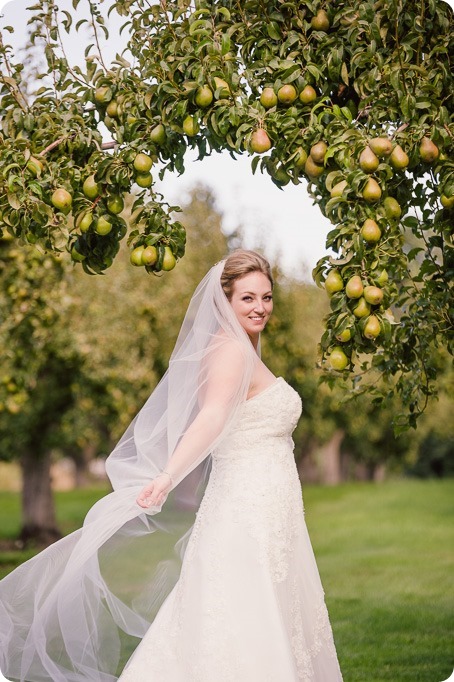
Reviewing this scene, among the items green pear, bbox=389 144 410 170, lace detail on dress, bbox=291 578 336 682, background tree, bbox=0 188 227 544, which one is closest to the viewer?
green pear, bbox=389 144 410 170

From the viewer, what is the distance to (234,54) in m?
4.81

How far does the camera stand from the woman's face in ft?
17.1

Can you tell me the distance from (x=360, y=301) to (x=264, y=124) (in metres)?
1.05

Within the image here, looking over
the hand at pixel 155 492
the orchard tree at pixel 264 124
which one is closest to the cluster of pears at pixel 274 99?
the orchard tree at pixel 264 124

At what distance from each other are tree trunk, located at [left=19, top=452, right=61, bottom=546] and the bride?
42.7 feet

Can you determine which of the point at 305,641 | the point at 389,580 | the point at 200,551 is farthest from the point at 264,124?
the point at 389,580

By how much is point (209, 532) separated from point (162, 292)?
12.5 meters

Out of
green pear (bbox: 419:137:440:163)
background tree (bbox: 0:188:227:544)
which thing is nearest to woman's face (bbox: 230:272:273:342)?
green pear (bbox: 419:137:440:163)

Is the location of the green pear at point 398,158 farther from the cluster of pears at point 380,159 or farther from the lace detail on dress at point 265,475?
the lace detail on dress at point 265,475

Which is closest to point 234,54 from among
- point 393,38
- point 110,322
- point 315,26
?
point 315,26

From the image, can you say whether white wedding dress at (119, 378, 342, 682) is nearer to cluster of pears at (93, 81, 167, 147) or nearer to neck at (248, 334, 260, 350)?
neck at (248, 334, 260, 350)

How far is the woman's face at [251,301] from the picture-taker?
522cm

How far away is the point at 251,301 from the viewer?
5238mm

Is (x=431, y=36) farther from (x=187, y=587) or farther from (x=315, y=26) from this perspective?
(x=187, y=587)
